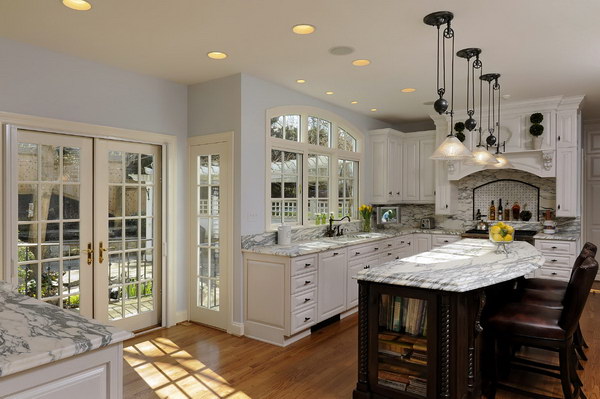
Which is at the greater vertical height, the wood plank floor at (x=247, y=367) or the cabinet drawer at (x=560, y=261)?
the cabinet drawer at (x=560, y=261)

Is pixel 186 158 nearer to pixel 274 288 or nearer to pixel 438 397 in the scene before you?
pixel 274 288

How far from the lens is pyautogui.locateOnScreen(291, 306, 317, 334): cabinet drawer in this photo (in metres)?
4.01

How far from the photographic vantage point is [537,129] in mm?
5434

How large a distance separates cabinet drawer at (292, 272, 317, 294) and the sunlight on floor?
1.09 m

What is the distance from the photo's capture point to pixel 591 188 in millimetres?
6906

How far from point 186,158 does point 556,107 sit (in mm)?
4741

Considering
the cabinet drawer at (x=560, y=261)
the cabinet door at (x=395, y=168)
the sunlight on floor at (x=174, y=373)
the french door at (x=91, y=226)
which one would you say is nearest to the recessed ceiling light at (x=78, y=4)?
the french door at (x=91, y=226)

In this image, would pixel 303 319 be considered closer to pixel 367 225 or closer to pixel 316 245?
pixel 316 245

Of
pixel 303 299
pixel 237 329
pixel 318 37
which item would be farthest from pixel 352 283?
pixel 318 37

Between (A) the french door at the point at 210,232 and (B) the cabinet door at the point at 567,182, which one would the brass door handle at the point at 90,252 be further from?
(B) the cabinet door at the point at 567,182

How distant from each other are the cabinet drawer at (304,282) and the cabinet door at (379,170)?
2664 mm

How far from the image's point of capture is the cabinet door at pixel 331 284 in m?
4.41

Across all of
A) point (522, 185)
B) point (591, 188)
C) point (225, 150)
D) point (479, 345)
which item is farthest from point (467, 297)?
point (591, 188)

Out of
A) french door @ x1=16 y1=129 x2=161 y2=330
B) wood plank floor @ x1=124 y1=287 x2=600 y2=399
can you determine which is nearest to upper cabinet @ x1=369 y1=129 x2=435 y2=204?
wood plank floor @ x1=124 y1=287 x2=600 y2=399
